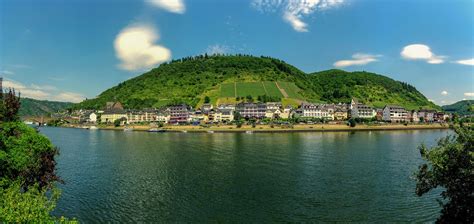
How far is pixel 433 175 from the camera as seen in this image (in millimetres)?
21250

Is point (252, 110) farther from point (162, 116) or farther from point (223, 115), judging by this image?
point (162, 116)

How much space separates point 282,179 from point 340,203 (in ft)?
38.2

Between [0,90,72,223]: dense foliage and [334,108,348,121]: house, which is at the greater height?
[334,108,348,121]: house

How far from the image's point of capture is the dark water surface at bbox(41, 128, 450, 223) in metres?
29.8

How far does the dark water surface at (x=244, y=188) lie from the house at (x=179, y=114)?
11636 centimetres

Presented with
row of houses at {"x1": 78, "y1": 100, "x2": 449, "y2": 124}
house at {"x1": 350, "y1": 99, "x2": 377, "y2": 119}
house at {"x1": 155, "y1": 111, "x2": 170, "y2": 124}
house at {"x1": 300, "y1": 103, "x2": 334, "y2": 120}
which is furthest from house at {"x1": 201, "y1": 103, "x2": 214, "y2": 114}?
house at {"x1": 350, "y1": 99, "x2": 377, "y2": 119}

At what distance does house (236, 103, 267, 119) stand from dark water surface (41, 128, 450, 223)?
112371mm

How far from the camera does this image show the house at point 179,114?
18062 centimetres

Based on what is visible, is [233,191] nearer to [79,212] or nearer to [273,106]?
[79,212]

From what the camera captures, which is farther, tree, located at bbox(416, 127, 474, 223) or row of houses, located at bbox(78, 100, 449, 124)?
row of houses, located at bbox(78, 100, 449, 124)

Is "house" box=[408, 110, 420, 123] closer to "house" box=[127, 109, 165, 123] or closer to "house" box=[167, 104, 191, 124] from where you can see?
"house" box=[167, 104, 191, 124]

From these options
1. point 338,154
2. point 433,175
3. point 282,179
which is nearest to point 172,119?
point 338,154

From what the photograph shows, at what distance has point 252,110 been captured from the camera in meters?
179

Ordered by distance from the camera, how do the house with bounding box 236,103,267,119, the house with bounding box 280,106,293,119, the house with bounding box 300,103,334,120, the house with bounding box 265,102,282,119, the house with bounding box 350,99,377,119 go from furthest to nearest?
the house with bounding box 350,99,377,119 < the house with bounding box 280,106,293,119 < the house with bounding box 236,103,267,119 < the house with bounding box 265,102,282,119 < the house with bounding box 300,103,334,120
